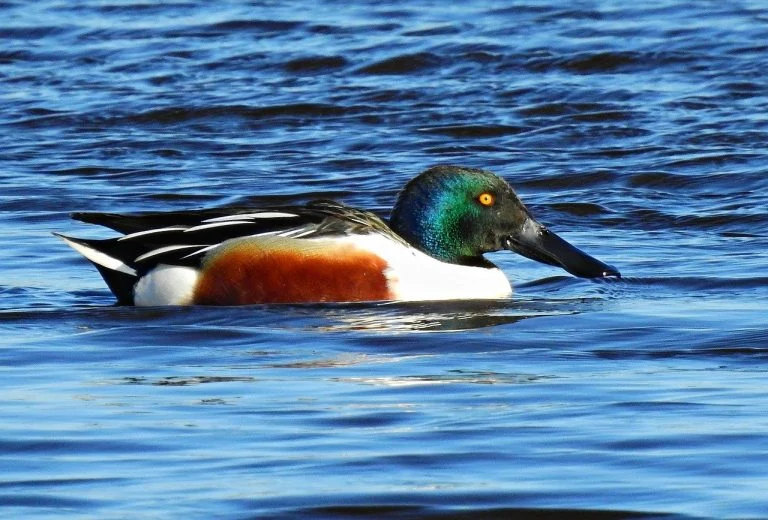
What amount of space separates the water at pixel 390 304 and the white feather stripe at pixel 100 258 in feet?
0.71

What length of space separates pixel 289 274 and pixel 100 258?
94 centimetres

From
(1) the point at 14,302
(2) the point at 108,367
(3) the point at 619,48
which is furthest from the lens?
(3) the point at 619,48

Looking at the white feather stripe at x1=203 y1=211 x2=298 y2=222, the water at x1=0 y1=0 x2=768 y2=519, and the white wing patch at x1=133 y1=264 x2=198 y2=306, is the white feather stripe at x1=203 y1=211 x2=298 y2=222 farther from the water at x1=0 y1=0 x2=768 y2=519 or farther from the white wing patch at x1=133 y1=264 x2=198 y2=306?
the water at x1=0 y1=0 x2=768 y2=519

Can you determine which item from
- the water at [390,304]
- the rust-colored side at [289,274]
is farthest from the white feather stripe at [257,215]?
the water at [390,304]

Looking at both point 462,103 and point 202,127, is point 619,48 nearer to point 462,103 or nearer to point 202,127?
point 462,103

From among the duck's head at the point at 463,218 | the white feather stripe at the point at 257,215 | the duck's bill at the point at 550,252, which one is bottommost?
the duck's bill at the point at 550,252

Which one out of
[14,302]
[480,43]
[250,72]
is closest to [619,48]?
[480,43]

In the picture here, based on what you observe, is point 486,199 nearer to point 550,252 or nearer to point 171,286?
point 550,252

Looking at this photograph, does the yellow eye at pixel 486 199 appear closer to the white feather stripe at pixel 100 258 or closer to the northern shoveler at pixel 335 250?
the northern shoveler at pixel 335 250

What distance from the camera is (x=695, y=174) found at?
1263 centimetres

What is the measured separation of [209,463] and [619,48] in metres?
11.8

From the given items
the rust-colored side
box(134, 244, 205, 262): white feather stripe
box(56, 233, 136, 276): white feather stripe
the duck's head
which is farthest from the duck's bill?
box(56, 233, 136, 276): white feather stripe

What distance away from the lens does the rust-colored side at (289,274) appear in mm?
8672

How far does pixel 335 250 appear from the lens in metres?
8.66
